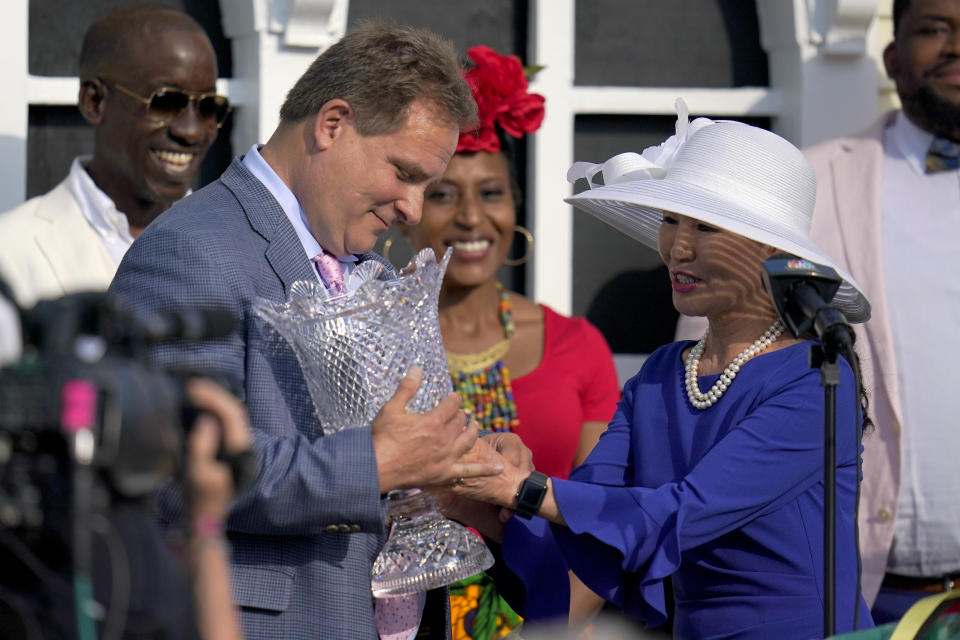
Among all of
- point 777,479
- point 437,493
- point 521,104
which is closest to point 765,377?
point 777,479

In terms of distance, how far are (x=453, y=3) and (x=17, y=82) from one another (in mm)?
1503

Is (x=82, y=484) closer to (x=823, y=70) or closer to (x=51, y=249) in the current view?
(x=51, y=249)

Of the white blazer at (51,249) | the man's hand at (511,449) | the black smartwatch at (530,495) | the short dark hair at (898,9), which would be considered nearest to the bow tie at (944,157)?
the short dark hair at (898,9)

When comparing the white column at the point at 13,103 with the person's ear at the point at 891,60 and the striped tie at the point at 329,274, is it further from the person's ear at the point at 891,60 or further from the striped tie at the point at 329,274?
the person's ear at the point at 891,60

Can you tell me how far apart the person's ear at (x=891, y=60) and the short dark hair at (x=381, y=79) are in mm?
2131

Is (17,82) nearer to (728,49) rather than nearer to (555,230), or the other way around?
(555,230)

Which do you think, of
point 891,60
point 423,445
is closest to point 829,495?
point 423,445

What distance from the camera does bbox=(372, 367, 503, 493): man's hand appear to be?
221 cm

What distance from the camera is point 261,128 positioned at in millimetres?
4266

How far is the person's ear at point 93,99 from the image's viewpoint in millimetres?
3807

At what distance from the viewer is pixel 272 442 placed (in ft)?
7.21

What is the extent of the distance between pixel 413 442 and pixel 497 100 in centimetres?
198

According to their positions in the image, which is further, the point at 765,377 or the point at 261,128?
the point at 261,128

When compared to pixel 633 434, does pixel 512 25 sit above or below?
above
